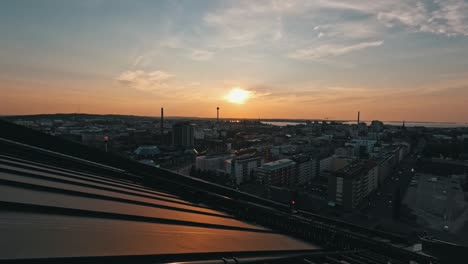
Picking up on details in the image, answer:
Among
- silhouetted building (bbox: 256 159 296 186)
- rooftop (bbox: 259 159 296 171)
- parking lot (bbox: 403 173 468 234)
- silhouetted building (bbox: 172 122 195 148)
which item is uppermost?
silhouetted building (bbox: 172 122 195 148)

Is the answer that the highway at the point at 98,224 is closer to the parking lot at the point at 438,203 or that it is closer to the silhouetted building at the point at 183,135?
the parking lot at the point at 438,203

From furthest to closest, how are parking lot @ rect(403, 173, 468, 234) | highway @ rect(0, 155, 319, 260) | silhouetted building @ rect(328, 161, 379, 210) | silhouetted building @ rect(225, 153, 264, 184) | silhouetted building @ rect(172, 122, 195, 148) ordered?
1. silhouetted building @ rect(172, 122, 195, 148)
2. silhouetted building @ rect(225, 153, 264, 184)
3. silhouetted building @ rect(328, 161, 379, 210)
4. parking lot @ rect(403, 173, 468, 234)
5. highway @ rect(0, 155, 319, 260)

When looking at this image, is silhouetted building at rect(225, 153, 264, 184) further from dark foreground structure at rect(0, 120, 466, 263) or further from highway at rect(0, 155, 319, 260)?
highway at rect(0, 155, 319, 260)

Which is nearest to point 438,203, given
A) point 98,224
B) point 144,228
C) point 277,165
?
point 277,165

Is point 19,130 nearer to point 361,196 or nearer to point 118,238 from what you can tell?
point 118,238

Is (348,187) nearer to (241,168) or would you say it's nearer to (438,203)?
(438,203)

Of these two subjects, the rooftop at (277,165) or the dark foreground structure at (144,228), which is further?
the rooftop at (277,165)

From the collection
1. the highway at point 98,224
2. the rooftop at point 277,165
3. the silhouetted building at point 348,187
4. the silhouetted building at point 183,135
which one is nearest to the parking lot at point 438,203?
the silhouetted building at point 348,187

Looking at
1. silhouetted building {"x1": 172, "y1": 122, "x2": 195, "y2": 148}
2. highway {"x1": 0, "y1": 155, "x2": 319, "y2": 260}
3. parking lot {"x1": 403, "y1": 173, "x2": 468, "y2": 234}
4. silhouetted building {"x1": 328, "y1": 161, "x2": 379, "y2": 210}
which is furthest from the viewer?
silhouetted building {"x1": 172, "y1": 122, "x2": 195, "y2": 148}

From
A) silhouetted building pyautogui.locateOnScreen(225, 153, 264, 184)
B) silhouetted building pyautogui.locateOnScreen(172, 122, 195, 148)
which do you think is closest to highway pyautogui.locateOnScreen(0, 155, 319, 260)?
silhouetted building pyautogui.locateOnScreen(225, 153, 264, 184)

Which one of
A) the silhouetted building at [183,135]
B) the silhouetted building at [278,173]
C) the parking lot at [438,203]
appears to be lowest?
the parking lot at [438,203]
